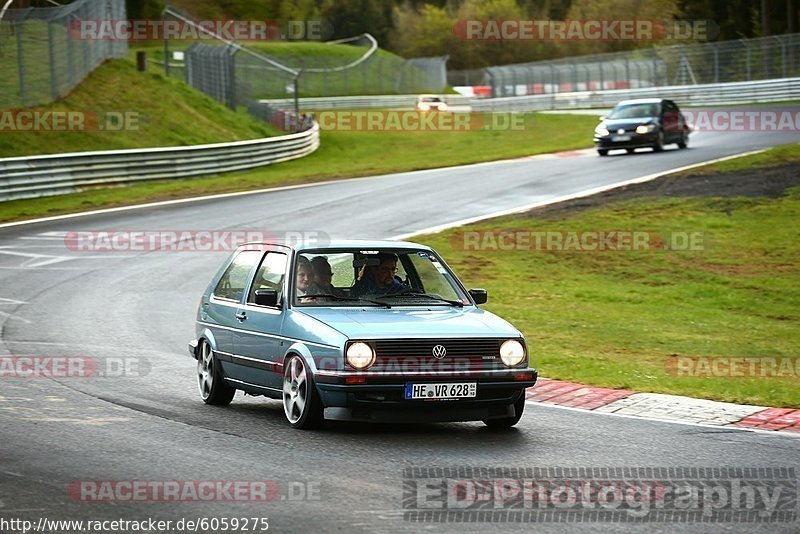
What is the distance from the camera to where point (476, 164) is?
38.5m

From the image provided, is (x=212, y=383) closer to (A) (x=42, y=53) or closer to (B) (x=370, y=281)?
(B) (x=370, y=281)

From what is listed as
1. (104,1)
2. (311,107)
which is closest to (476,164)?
(104,1)

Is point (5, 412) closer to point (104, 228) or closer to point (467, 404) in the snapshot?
point (467, 404)

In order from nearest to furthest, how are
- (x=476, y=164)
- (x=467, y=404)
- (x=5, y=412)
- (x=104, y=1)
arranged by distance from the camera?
(x=467, y=404)
(x=5, y=412)
(x=476, y=164)
(x=104, y=1)

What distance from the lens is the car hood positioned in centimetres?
890

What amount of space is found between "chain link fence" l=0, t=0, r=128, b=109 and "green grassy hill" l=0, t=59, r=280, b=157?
576 millimetres

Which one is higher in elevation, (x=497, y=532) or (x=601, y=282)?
(x=497, y=532)

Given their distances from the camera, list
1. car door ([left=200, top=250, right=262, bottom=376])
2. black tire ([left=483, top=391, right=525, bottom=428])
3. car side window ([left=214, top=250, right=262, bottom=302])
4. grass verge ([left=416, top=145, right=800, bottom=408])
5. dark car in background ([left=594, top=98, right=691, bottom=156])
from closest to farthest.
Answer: black tire ([left=483, top=391, right=525, bottom=428]) < car door ([left=200, top=250, right=262, bottom=376]) < car side window ([left=214, top=250, right=262, bottom=302]) < grass verge ([left=416, top=145, right=800, bottom=408]) < dark car in background ([left=594, top=98, right=691, bottom=156])

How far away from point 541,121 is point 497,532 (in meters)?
50.0

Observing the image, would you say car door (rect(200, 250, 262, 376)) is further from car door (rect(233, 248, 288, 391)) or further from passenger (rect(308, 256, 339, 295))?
passenger (rect(308, 256, 339, 295))

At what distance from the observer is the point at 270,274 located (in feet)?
33.8

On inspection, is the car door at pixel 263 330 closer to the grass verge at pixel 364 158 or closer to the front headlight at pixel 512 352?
the front headlight at pixel 512 352

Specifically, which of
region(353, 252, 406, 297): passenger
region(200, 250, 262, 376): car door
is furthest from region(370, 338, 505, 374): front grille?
region(200, 250, 262, 376): car door

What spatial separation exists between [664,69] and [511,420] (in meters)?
57.3
